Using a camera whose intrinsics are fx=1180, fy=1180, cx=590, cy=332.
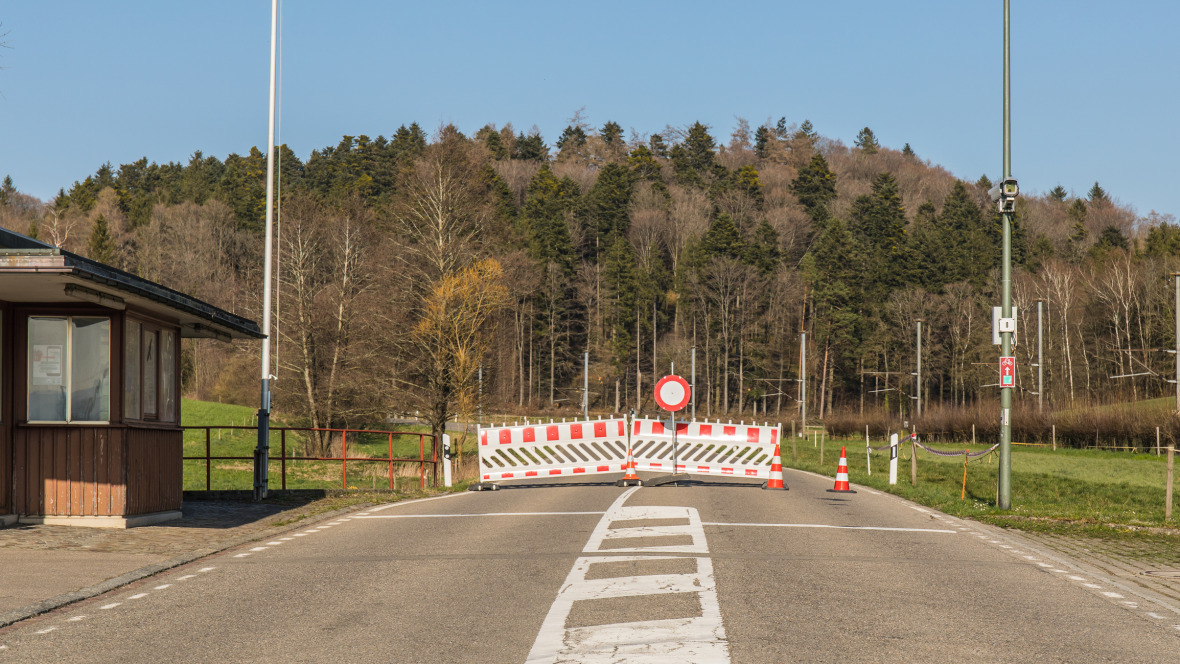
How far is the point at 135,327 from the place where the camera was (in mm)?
15570

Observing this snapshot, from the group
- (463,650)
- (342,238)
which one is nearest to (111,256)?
(342,238)

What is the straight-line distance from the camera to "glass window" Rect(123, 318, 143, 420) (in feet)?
49.8

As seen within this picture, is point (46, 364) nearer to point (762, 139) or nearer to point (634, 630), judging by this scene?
point (634, 630)

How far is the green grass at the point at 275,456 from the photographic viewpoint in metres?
33.7

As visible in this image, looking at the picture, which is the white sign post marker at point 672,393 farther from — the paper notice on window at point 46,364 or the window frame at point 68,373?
the paper notice on window at point 46,364

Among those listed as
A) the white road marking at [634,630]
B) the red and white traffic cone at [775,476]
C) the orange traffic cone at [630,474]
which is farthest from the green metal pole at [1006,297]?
the white road marking at [634,630]

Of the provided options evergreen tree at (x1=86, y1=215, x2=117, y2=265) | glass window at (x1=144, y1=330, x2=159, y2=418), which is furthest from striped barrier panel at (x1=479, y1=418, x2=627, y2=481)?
evergreen tree at (x1=86, y1=215, x2=117, y2=265)

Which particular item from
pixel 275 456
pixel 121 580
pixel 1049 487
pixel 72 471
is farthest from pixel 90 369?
pixel 275 456

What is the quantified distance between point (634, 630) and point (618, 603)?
1.05 m

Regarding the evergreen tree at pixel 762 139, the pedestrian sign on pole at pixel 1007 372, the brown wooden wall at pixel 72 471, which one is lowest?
the brown wooden wall at pixel 72 471

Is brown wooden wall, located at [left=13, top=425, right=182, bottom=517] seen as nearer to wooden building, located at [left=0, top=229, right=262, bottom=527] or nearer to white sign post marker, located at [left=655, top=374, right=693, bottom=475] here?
wooden building, located at [left=0, top=229, right=262, bottom=527]

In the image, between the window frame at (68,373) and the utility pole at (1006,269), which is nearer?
the window frame at (68,373)

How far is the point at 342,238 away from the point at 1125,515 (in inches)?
1650

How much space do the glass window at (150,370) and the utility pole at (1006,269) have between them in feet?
41.5
